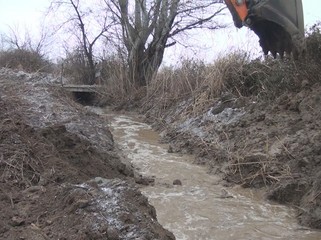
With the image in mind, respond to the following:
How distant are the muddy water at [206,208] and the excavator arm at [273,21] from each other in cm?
188

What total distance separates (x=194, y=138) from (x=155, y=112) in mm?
4554

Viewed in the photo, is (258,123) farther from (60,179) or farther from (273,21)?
(60,179)

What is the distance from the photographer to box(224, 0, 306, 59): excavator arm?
3.94m

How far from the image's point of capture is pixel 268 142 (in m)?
7.43

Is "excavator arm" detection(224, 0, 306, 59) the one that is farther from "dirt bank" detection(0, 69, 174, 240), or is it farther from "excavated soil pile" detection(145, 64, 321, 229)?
"excavated soil pile" detection(145, 64, 321, 229)

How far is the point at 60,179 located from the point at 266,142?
12.1 ft

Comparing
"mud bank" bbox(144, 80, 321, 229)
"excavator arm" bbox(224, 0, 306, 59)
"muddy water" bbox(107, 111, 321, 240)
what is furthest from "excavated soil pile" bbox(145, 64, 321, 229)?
"excavator arm" bbox(224, 0, 306, 59)

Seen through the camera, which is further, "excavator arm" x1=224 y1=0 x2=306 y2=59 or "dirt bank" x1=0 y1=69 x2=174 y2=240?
"excavator arm" x1=224 y1=0 x2=306 y2=59

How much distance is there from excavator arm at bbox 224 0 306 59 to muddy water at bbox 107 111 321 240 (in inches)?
74.0

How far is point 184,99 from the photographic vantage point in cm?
1266

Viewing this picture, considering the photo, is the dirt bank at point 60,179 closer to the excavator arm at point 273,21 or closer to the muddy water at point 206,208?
the muddy water at point 206,208

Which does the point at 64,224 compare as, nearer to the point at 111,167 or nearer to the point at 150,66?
the point at 111,167

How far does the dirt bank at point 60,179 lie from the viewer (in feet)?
11.4

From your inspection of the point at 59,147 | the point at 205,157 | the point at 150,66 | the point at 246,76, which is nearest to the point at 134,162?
the point at 205,157
